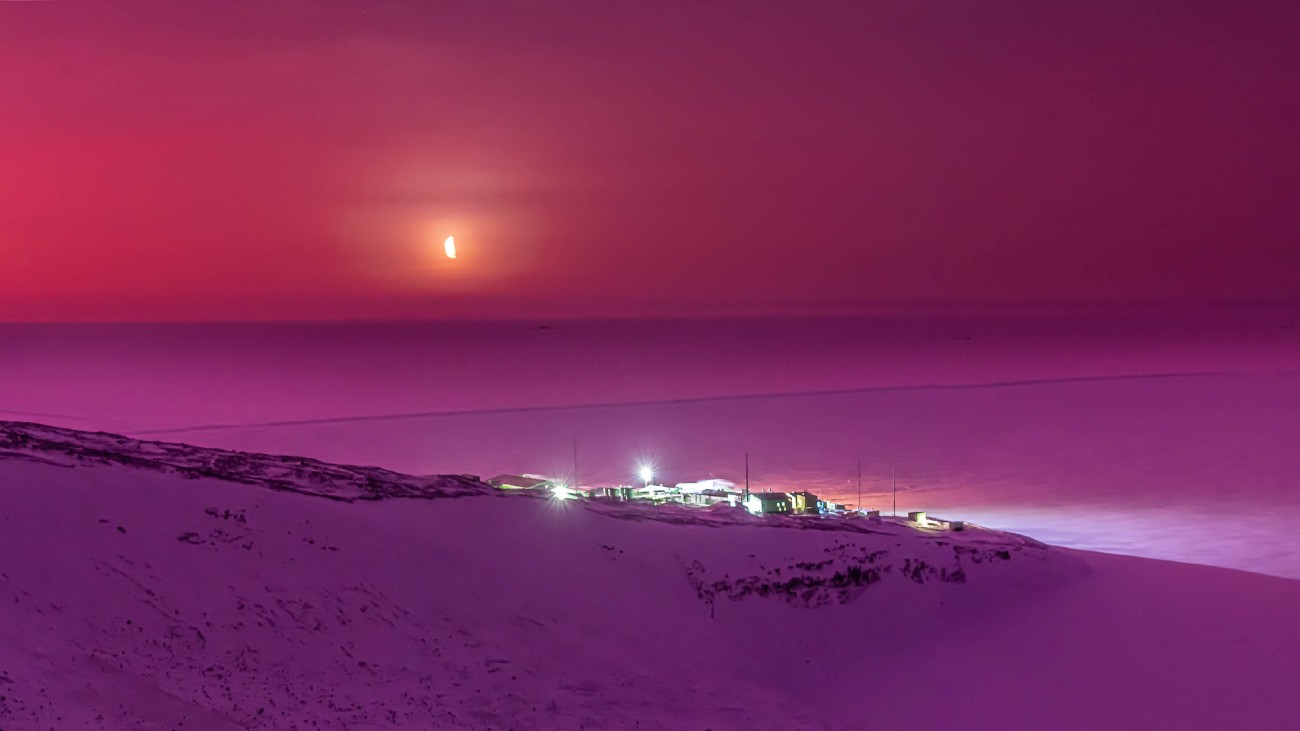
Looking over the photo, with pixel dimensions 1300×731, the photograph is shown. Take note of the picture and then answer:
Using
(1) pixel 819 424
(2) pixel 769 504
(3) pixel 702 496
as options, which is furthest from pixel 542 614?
(1) pixel 819 424

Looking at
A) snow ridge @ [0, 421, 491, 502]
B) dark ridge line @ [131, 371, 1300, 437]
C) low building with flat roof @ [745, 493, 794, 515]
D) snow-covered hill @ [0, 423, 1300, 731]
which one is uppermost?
dark ridge line @ [131, 371, 1300, 437]

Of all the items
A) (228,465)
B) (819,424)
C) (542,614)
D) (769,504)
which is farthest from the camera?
(819,424)

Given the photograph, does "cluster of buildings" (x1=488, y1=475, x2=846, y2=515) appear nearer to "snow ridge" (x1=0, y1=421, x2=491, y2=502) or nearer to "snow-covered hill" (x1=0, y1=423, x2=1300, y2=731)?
"snow-covered hill" (x1=0, y1=423, x2=1300, y2=731)

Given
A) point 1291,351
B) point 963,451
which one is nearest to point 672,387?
point 963,451

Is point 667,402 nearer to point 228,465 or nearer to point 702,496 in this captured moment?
point 702,496

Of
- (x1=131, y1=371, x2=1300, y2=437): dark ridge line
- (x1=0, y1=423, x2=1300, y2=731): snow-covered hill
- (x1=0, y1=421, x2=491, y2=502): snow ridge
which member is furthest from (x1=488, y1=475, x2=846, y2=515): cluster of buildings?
(x1=131, y1=371, x2=1300, y2=437): dark ridge line

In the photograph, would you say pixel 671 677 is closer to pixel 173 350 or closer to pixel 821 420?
pixel 821 420

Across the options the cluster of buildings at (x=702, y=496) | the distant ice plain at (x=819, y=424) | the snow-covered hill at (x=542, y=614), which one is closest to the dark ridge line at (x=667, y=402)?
the distant ice plain at (x=819, y=424)
